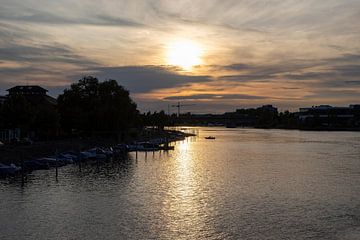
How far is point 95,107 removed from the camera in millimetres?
130125

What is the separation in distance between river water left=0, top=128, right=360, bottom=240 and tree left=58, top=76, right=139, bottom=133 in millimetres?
51179

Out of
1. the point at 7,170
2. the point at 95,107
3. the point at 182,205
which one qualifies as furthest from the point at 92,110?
the point at 182,205

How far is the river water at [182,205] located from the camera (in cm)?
3659

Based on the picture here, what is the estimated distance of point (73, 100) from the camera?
131m

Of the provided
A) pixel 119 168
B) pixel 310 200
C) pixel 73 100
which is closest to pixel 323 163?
pixel 119 168

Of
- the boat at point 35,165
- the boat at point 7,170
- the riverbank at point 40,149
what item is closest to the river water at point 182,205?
the boat at point 7,170

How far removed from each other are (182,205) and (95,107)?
8729cm

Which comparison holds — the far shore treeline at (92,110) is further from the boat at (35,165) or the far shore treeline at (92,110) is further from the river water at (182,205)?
the river water at (182,205)

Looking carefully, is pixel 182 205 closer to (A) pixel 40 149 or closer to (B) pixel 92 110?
(A) pixel 40 149

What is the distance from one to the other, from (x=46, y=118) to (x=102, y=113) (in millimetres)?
25389

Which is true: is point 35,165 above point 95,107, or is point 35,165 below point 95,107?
below

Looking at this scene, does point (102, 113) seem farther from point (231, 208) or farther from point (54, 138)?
point (231, 208)

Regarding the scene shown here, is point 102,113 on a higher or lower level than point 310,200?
higher

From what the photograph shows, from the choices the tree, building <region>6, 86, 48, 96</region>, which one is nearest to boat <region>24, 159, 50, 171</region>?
the tree
